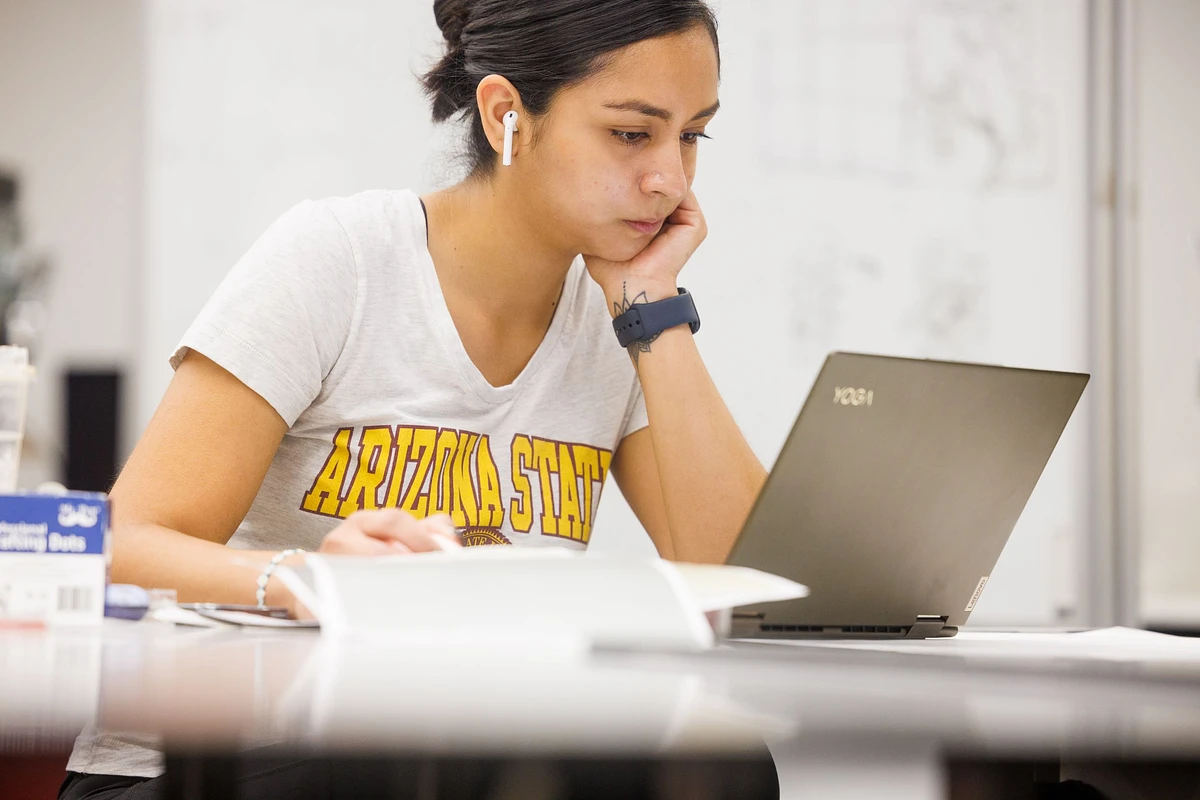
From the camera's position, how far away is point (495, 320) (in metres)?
1.33

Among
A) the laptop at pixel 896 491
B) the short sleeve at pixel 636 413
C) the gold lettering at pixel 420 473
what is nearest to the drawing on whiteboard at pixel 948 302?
the short sleeve at pixel 636 413

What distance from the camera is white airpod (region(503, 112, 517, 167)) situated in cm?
127

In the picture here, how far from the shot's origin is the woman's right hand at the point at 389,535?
2.28 feet

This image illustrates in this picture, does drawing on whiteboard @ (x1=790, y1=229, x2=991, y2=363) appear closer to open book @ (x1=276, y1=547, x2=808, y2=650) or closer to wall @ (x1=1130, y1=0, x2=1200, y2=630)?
wall @ (x1=1130, y1=0, x2=1200, y2=630)

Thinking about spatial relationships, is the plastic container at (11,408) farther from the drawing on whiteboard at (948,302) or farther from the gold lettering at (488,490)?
the drawing on whiteboard at (948,302)

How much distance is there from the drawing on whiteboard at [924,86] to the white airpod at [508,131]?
3.55 feet

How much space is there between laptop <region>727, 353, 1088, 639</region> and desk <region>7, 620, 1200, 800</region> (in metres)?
0.20

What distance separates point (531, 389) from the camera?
133 cm

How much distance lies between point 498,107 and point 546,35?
10 cm

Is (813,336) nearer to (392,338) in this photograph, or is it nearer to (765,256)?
(765,256)

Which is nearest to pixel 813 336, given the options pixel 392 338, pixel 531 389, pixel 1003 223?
pixel 1003 223

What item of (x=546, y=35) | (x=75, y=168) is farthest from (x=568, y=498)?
(x=75, y=168)

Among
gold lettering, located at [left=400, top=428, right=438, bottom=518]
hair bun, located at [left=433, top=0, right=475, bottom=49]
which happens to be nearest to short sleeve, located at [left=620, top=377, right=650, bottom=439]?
gold lettering, located at [left=400, top=428, right=438, bottom=518]

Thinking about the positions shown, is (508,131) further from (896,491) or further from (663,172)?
(896,491)
